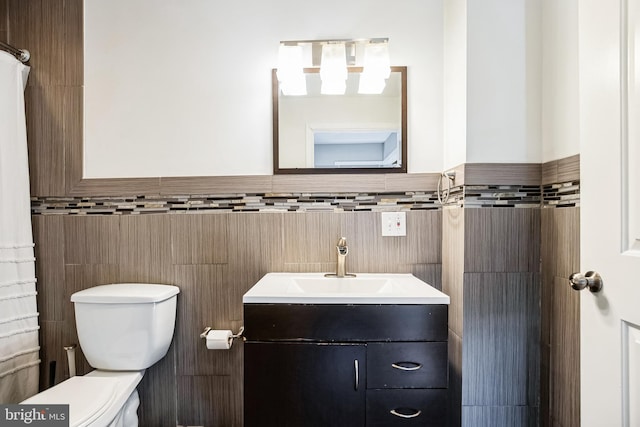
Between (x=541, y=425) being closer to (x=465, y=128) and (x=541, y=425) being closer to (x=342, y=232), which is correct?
(x=342, y=232)

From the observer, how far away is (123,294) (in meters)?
1.55

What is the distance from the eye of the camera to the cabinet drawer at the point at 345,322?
1289 mm

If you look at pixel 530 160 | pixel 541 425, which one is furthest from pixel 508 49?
pixel 541 425

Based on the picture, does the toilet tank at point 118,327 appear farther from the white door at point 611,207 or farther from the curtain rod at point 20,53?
the white door at point 611,207

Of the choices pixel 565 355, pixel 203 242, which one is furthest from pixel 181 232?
pixel 565 355

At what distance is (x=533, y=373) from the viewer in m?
1.47

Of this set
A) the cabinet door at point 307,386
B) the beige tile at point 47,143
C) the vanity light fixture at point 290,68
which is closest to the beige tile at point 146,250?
the beige tile at point 47,143

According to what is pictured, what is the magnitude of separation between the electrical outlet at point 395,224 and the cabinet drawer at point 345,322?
507mm

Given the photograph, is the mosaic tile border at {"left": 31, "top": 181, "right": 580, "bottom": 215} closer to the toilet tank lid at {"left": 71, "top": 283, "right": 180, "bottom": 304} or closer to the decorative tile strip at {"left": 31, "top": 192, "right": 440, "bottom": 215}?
the decorative tile strip at {"left": 31, "top": 192, "right": 440, "bottom": 215}

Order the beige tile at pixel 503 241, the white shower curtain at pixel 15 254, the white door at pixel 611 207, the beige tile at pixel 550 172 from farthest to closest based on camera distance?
the white shower curtain at pixel 15 254 < the beige tile at pixel 503 241 < the beige tile at pixel 550 172 < the white door at pixel 611 207

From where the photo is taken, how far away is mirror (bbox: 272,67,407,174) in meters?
1.74

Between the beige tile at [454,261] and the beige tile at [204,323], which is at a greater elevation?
the beige tile at [454,261]

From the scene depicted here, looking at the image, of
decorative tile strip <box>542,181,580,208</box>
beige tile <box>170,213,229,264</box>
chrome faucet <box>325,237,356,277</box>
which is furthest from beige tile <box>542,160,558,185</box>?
beige tile <box>170,213,229,264</box>

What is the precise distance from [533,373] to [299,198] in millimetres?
1250
